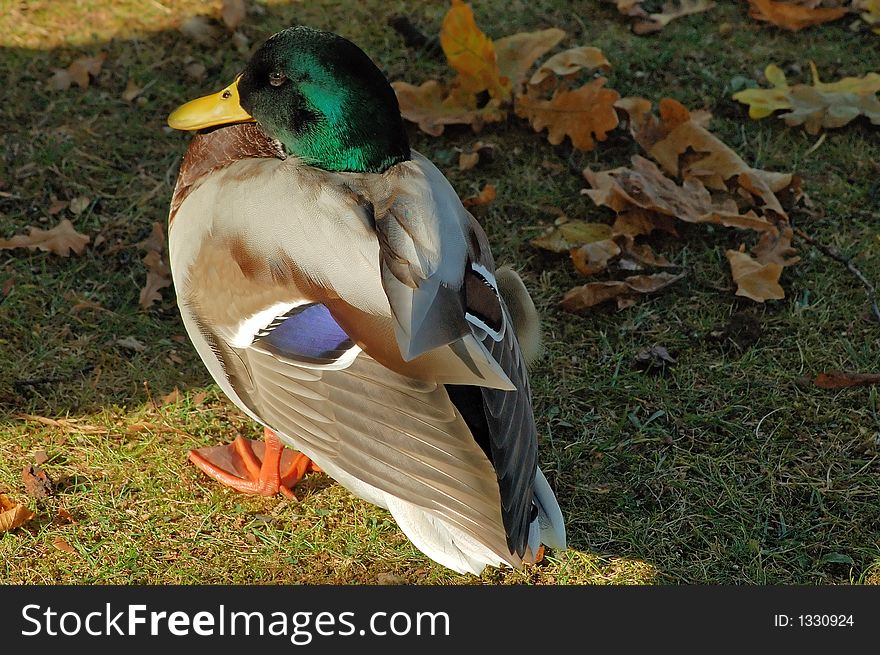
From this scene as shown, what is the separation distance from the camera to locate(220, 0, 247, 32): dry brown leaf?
164 inches

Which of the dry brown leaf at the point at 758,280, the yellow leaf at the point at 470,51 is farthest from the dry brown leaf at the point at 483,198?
the dry brown leaf at the point at 758,280

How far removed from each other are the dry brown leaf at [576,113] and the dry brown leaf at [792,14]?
100 centimetres

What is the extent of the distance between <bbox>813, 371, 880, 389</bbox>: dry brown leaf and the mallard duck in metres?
1.06

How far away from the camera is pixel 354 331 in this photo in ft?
7.03

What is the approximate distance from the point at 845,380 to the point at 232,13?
2.65 meters

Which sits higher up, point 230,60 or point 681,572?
point 230,60

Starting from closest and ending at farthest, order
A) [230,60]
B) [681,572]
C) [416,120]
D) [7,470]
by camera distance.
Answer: [681,572], [7,470], [416,120], [230,60]

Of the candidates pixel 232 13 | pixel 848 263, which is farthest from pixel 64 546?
pixel 848 263

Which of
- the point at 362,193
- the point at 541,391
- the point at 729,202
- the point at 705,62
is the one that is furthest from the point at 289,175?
the point at 705,62

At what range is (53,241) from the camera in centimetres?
341

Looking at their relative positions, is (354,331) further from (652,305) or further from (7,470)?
(652,305)

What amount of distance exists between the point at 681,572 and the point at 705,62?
2.32 metres

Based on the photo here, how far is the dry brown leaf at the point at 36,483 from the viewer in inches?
108

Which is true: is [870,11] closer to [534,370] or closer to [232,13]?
[534,370]
